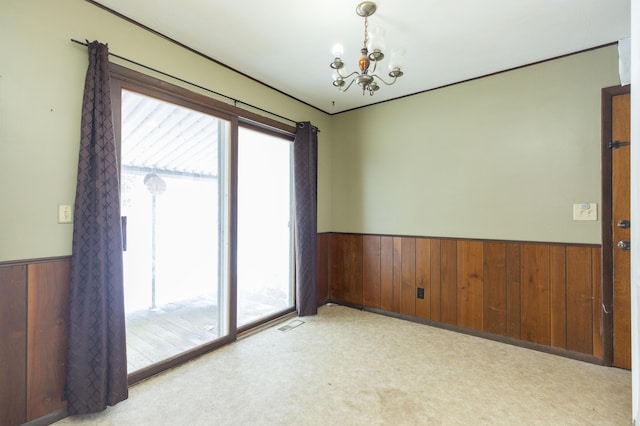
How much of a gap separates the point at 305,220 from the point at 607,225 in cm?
269

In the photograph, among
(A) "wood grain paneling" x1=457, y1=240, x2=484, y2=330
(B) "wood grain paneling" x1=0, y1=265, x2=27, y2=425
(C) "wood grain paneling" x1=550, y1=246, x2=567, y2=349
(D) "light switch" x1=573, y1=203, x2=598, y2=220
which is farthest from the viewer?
(A) "wood grain paneling" x1=457, y1=240, x2=484, y2=330

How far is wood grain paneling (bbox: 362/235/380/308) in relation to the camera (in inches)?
144

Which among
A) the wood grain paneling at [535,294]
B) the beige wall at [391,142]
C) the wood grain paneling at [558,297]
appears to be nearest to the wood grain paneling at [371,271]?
the beige wall at [391,142]

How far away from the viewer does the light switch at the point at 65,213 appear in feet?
5.95

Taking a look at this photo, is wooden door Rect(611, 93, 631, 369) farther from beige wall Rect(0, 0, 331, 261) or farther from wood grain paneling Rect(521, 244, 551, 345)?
beige wall Rect(0, 0, 331, 261)

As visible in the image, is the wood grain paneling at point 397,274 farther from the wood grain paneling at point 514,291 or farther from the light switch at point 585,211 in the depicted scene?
the light switch at point 585,211

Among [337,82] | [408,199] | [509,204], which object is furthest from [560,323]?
[337,82]

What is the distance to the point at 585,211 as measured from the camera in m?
2.47

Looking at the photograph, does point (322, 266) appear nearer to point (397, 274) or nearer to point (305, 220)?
point (305, 220)

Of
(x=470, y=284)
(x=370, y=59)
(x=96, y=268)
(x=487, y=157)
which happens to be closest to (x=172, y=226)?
(x=96, y=268)

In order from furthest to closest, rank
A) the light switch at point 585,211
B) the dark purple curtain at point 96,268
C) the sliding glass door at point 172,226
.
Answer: the light switch at point 585,211 → the sliding glass door at point 172,226 → the dark purple curtain at point 96,268

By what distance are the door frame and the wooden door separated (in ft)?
0.06

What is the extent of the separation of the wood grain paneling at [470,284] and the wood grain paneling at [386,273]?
0.75 m

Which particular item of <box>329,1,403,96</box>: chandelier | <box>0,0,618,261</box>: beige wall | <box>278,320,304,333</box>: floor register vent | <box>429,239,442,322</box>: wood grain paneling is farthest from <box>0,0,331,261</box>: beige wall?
<box>429,239,442,322</box>: wood grain paneling
